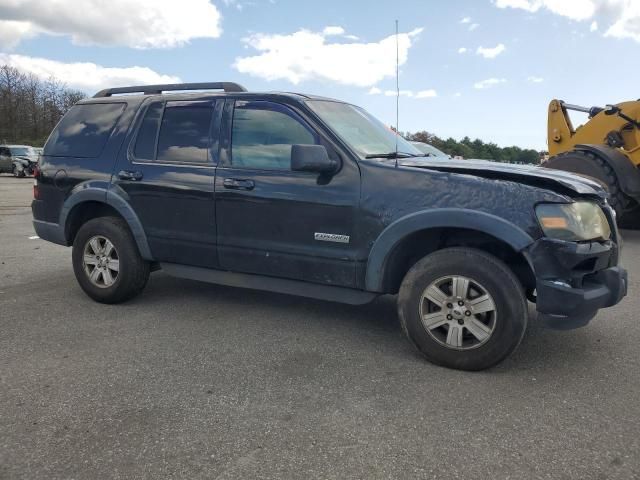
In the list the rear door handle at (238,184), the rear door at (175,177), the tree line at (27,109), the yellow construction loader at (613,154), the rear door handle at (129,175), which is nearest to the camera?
the rear door handle at (238,184)

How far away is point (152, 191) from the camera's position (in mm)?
4609

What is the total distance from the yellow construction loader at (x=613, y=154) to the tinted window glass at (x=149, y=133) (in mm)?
6943

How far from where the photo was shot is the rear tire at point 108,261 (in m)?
4.77

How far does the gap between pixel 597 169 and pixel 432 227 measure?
22.3 ft

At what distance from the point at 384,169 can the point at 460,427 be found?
177cm

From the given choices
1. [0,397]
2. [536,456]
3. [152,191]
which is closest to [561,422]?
[536,456]

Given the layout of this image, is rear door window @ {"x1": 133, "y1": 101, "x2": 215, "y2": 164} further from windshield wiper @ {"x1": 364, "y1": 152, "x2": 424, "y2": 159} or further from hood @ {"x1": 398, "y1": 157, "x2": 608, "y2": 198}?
hood @ {"x1": 398, "y1": 157, "x2": 608, "y2": 198}

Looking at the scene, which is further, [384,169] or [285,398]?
[384,169]

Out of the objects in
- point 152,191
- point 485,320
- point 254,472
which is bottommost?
point 254,472

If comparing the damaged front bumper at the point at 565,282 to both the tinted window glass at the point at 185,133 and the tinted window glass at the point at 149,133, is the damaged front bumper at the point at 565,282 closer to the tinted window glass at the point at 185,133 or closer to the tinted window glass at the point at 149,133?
the tinted window glass at the point at 185,133

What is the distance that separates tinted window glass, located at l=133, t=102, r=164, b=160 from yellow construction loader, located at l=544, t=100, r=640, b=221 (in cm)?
694

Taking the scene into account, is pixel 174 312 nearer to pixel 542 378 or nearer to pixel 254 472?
pixel 254 472

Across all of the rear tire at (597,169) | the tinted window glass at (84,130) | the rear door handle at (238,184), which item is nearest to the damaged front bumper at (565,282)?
the rear door handle at (238,184)

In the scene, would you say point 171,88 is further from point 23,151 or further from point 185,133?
point 23,151
